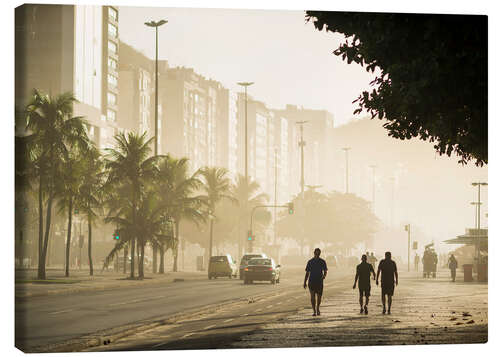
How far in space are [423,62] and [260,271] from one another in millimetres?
38834

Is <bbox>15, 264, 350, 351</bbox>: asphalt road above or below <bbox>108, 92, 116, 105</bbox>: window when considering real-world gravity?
below

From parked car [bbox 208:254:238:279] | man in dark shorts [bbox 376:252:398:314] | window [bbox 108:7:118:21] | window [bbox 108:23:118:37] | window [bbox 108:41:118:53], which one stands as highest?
window [bbox 108:7:118:21]

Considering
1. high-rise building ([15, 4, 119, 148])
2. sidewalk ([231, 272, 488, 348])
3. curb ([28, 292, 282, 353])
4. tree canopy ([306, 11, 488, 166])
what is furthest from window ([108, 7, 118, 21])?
tree canopy ([306, 11, 488, 166])

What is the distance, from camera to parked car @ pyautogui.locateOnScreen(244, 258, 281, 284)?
182 feet

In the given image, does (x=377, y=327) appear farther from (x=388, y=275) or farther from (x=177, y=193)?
(x=177, y=193)

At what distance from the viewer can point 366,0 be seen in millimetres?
22969

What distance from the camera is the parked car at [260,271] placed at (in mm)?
55438

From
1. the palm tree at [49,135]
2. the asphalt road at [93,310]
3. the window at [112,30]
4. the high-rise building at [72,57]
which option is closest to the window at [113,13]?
the window at [112,30]

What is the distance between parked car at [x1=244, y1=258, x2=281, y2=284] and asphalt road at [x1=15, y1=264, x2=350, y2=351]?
10403 millimetres

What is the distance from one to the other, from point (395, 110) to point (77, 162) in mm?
32411

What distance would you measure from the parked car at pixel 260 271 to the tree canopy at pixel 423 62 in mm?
35952

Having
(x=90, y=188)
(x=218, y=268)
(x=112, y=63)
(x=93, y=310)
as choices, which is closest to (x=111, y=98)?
(x=112, y=63)

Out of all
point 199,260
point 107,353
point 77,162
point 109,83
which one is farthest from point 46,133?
point 109,83

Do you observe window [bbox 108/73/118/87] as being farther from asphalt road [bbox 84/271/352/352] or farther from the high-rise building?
asphalt road [bbox 84/271/352/352]
